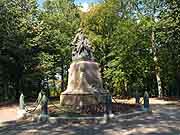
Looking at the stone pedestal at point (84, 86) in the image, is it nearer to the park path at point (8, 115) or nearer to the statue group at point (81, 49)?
the statue group at point (81, 49)

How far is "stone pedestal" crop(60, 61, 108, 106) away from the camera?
20109mm

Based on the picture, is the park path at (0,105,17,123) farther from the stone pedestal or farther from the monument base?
the monument base

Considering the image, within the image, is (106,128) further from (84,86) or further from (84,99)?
(84,86)

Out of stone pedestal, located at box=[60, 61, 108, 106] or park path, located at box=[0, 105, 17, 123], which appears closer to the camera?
stone pedestal, located at box=[60, 61, 108, 106]

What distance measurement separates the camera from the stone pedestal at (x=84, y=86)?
66.0ft

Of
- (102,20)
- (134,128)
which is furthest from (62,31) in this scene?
(134,128)

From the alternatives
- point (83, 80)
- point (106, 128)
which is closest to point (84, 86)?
point (83, 80)

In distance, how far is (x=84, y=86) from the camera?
20859 millimetres

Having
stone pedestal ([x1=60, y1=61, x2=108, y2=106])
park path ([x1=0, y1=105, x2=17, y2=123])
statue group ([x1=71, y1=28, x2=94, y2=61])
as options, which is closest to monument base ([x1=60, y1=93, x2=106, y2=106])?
stone pedestal ([x1=60, y1=61, x2=108, y2=106])

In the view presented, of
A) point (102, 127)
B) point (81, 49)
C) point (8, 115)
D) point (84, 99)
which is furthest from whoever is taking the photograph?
point (8, 115)

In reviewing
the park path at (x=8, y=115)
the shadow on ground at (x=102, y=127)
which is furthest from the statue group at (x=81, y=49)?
the shadow on ground at (x=102, y=127)

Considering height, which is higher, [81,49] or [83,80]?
[81,49]

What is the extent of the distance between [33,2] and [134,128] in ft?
85.4

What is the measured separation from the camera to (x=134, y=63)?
130 feet
